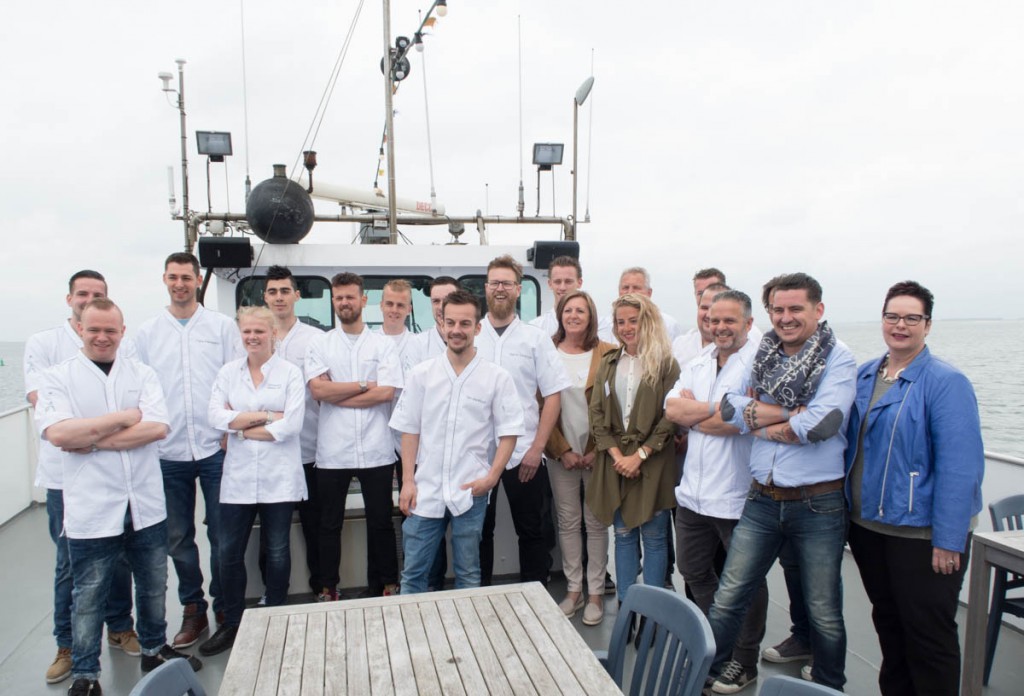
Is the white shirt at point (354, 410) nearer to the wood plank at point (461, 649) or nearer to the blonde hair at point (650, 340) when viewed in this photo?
the blonde hair at point (650, 340)

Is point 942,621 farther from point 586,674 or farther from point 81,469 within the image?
point 81,469

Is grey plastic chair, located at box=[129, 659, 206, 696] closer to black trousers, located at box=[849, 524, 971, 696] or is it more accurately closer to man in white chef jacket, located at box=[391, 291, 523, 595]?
man in white chef jacket, located at box=[391, 291, 523, 595]

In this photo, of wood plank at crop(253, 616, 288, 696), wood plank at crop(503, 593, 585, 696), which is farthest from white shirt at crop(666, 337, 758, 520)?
wood plank at crop(253, 616, 288, 696)

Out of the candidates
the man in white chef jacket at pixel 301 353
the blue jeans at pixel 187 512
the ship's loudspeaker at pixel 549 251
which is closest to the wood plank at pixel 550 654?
the man in white chef jacket at pixel 301 353

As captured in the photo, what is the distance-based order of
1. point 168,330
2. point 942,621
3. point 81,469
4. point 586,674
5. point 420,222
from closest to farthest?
point 586,674 → point 942,621 → point 81,469 → point 168,330 → point 420,222

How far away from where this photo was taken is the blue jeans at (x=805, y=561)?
2.71m

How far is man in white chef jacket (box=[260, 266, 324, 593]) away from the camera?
390cm

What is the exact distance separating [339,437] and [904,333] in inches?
108

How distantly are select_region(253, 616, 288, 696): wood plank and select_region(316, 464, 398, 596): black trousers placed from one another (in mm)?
1514

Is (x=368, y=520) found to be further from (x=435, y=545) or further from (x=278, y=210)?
(x=278, y=210)

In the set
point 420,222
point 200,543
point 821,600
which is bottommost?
point 200,543

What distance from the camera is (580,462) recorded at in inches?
146

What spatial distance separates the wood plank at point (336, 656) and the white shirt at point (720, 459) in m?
1.65

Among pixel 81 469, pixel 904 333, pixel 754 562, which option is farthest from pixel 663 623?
pixel 81 469
